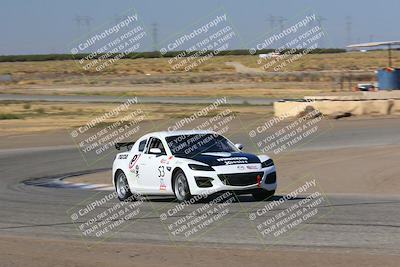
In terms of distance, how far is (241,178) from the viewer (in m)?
15.1

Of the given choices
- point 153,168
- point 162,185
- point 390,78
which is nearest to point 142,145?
point 153,168

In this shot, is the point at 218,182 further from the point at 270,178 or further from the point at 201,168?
the point at 270,178

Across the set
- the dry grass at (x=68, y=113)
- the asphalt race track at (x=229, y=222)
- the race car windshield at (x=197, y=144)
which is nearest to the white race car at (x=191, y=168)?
the race car windshield at (x=197, y=144)

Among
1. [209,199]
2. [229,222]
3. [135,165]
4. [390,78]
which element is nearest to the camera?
[229,222]

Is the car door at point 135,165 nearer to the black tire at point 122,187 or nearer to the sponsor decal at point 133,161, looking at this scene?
the sponsor decal at point 133,161

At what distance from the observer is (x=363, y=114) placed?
39.2m

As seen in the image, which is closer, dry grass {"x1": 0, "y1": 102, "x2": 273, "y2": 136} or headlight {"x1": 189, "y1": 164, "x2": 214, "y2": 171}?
headlight {"x1": 189, "y1": 164, "x2": 214, "y2": 171}

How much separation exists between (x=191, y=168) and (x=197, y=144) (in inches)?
40.1

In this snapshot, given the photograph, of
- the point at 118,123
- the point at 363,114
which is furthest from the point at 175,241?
the point at 118,123

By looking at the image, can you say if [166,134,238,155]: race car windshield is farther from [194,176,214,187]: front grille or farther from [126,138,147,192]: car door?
[194,176,214,187]: front grille

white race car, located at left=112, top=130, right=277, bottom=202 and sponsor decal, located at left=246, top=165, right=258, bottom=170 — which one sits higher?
white race car, located at left=112, top=130, right=277, bottom=202

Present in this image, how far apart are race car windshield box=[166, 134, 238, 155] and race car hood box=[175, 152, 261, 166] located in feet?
0.77

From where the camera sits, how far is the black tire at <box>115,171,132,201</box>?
17.2m


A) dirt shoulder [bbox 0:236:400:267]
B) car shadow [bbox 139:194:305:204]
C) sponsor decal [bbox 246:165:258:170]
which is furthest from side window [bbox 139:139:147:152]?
dirt shoulder [bbox 0:236:400:267]
